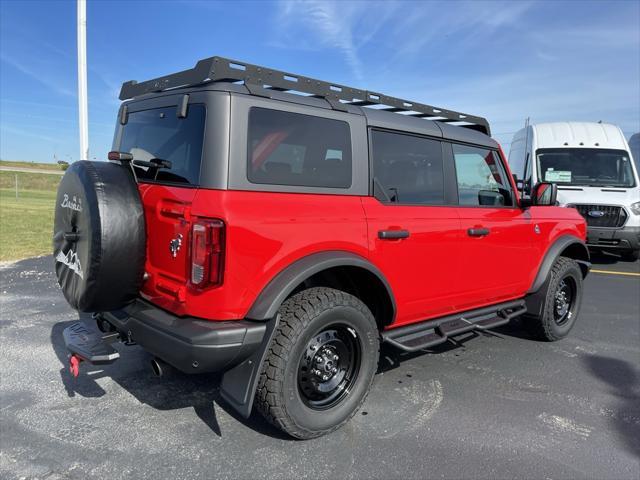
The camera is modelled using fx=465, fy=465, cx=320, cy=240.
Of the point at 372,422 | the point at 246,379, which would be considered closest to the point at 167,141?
the point at 246,379

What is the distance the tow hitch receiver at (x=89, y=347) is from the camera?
2.63 m

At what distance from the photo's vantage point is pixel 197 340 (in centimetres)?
228

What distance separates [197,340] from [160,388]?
1349mm

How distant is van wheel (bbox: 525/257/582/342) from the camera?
4.44 meters

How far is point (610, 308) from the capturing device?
5980 millimetres

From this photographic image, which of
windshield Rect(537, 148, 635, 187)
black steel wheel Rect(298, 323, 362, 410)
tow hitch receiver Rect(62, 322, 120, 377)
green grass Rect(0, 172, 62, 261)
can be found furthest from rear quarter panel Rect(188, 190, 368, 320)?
windshield Rect(537, 148, 635, 187)

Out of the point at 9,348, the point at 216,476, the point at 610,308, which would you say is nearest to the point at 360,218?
the point at 216,476

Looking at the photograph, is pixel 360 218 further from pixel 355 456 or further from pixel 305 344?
pixel 355 456

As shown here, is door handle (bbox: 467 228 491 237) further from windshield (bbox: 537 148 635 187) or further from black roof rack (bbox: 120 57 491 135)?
windshield (bbox: 537 148 635 187)

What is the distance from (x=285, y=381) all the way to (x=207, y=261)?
799 mm

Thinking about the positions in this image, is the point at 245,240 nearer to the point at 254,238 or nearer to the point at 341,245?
the point at 254,238

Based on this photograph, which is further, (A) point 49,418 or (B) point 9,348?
(B) point 9,348

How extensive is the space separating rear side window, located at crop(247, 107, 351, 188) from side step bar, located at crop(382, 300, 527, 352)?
117cm

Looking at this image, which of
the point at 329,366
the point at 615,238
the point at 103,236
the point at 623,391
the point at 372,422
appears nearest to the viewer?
the point at 103,236
